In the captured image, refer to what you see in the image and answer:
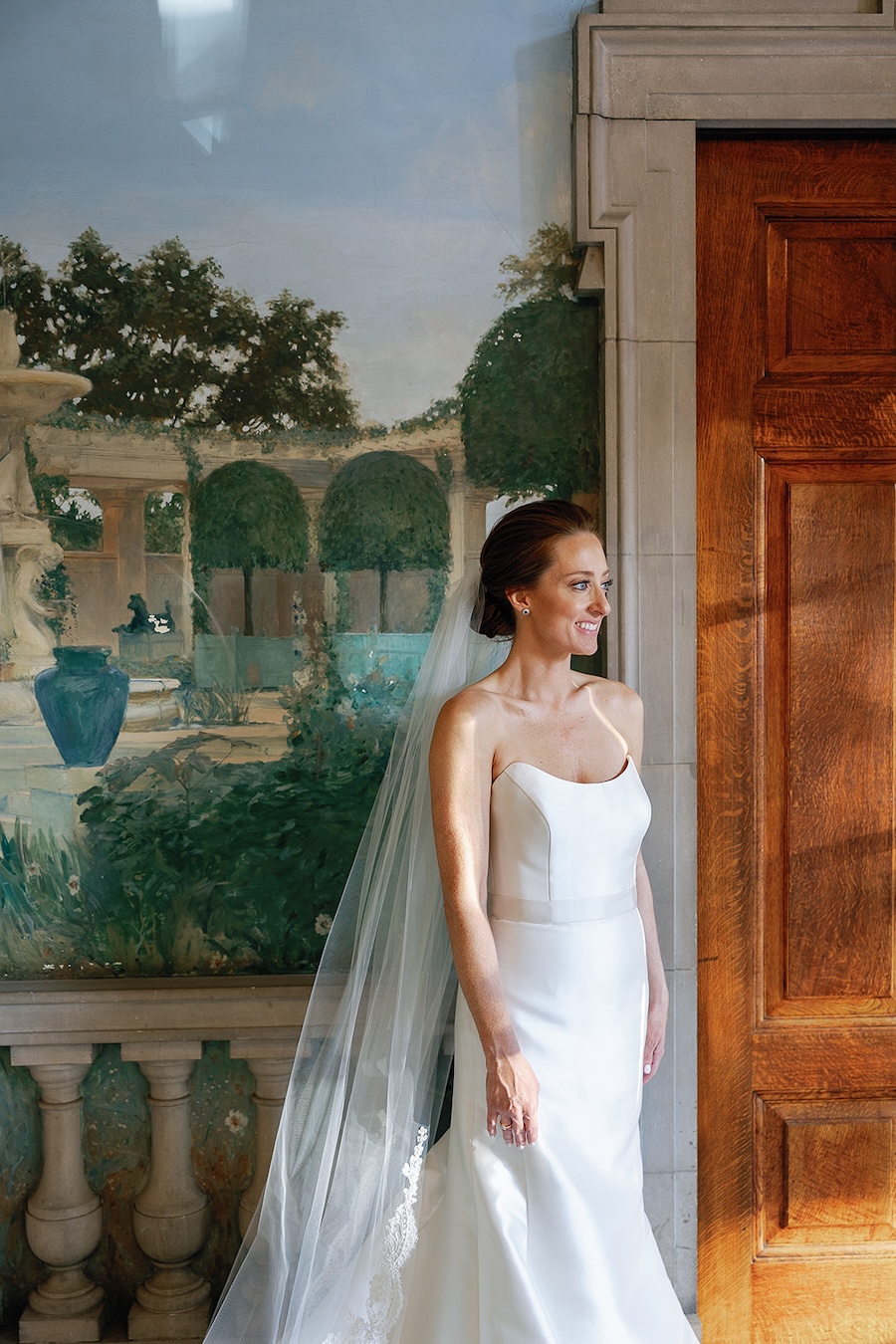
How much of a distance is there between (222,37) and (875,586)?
87.1 inches

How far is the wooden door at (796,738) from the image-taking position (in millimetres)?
2695

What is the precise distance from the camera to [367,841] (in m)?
2.45

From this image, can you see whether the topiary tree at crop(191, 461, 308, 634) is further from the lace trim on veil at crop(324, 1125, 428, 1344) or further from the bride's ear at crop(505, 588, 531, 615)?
the lace trim on veil at crop(324, 1125, 428, 1344)

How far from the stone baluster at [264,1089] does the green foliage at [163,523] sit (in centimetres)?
129

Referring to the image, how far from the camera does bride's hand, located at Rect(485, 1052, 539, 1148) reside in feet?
6.61

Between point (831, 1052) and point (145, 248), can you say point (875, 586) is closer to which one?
point (831, 1052)

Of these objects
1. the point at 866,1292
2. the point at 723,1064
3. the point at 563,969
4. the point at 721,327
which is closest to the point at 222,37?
the point at 721,327

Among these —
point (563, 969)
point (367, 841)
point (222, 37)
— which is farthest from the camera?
point (222, 37)

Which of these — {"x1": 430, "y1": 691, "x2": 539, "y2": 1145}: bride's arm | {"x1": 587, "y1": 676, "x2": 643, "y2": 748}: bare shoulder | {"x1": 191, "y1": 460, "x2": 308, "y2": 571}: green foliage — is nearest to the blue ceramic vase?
{"x1": 191, "y1": 460, "x2": 308, "y2": 571}: green foliage

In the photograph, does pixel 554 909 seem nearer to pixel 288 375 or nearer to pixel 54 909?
pixel 54 909

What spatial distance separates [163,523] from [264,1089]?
1.49m

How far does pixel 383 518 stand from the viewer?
2654 mm

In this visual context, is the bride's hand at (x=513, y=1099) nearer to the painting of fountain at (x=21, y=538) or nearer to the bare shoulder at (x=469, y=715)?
the bare shoulder at (x=469, y=715)

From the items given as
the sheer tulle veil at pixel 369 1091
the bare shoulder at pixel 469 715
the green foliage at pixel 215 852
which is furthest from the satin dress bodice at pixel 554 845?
the green foliage at pixel 215 852
